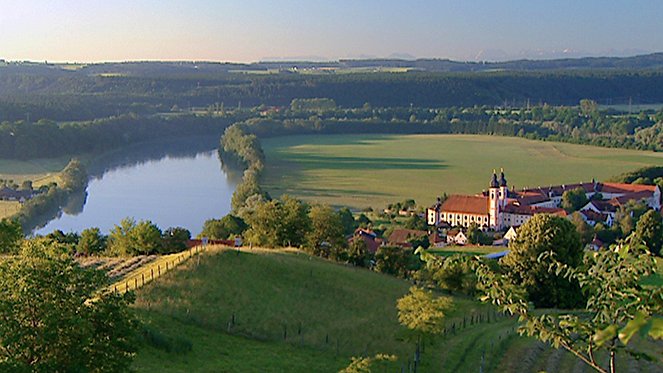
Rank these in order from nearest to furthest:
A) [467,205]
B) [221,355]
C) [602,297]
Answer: [602,297], [221,355], [467,205]

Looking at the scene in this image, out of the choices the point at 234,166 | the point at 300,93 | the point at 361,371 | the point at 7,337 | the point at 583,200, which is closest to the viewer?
the point at 7,337

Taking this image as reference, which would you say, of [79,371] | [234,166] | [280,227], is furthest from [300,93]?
[79,371]

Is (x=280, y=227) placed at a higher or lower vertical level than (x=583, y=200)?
higher

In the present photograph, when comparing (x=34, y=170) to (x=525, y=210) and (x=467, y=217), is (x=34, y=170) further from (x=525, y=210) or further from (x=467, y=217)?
(x=525, y=210)

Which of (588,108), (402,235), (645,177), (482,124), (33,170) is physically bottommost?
(482,124)

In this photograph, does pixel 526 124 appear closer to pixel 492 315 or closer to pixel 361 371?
pixel 492 315

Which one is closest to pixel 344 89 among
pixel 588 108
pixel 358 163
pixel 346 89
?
pixel 346 89

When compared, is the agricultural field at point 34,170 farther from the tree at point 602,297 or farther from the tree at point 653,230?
the tree at point 602,297

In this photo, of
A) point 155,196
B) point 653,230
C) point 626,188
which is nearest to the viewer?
point 653,230
